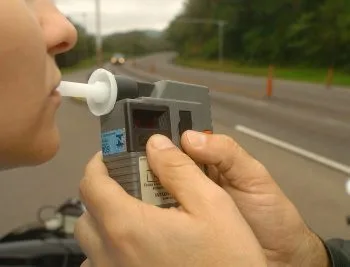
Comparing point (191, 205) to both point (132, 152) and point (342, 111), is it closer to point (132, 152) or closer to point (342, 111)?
point (132, 152)

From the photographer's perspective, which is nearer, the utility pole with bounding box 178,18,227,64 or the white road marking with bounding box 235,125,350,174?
the white road marking with bounding box 235,125,350,174

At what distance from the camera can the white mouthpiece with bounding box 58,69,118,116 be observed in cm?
85

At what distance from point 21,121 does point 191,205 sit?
0.32m

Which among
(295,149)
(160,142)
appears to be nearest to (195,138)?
(160,142)

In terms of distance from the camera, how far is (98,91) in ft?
2.85

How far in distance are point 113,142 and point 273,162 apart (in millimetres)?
4433

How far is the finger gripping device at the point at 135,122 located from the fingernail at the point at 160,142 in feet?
0.06

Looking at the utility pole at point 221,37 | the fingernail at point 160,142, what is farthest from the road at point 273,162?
the utility pole at point 221,37

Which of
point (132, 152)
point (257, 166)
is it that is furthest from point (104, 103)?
point (257, 166)

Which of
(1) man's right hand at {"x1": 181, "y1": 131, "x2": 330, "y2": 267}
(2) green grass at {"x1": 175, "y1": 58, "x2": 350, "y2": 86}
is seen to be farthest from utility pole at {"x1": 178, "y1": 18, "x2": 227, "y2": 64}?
(1) man's right hand at {"x1": 181, "y1": 131, "x2": 330, "y2": 267}

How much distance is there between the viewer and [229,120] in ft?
27.4

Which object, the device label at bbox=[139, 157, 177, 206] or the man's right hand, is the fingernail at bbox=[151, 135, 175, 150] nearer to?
the device label at bbox=[139, 157, 177, 206]

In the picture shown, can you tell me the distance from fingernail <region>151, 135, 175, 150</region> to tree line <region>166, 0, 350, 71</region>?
26.2 m

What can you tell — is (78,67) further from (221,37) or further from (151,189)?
(221,37)
